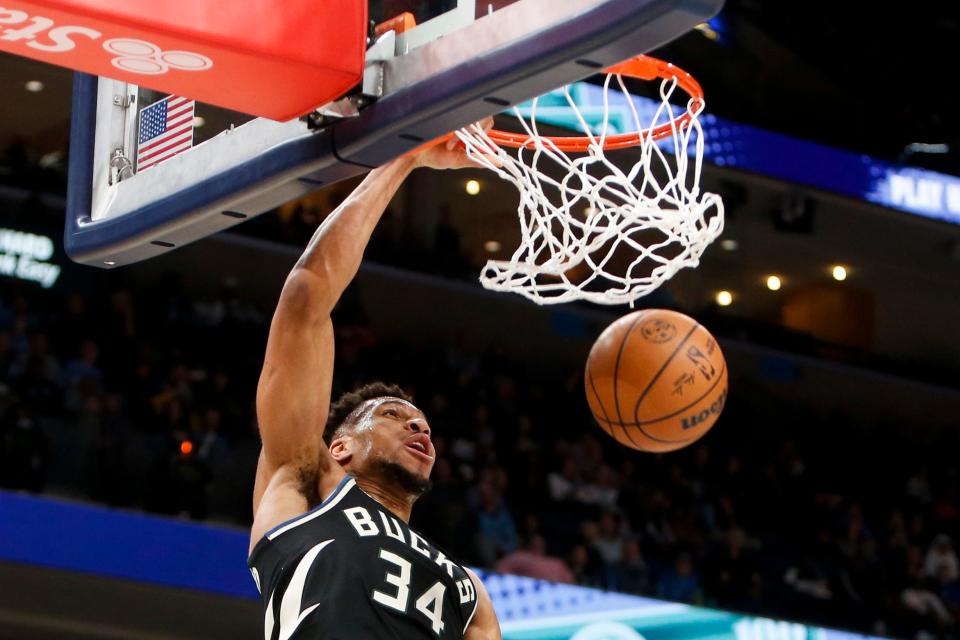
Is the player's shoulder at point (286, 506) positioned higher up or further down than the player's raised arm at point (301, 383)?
further down

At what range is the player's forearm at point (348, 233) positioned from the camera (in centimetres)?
307

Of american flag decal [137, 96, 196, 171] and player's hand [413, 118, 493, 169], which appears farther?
player's hand [413, 118, 493, 169]

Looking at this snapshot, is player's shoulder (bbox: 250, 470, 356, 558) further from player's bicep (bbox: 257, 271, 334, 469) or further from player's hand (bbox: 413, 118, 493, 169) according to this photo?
player's hand (bbox: 413, 118, 493, 169)

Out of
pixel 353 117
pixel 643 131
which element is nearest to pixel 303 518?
pixel 353 117

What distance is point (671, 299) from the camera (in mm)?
11039

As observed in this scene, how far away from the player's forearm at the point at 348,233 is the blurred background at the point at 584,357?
14.9 ft

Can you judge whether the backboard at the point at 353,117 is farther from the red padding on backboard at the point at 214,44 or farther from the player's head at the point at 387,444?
the player's head at the point at 387,444

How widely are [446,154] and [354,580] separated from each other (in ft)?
3.20

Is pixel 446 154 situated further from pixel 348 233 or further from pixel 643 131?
pixel 643 131

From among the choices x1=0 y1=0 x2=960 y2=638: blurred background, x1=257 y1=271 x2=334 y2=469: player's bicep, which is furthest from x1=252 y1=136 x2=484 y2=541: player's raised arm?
x1=0 y1=0 x2=960 y2=638: blurred background

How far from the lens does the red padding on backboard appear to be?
8.13 feet

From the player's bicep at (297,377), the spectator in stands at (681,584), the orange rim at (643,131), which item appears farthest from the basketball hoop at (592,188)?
the spectator in stands at (681,584)

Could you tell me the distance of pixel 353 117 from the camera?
266 centimetres

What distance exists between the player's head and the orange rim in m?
0.67
